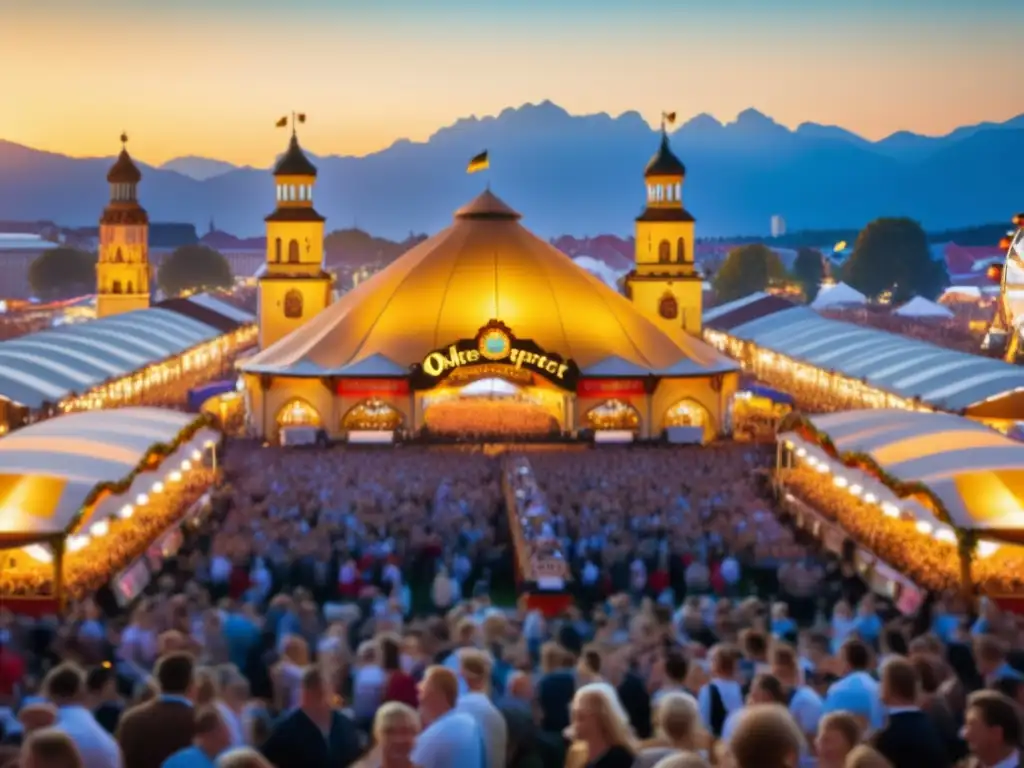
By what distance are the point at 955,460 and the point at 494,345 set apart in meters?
23.9

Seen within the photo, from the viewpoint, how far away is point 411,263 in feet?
174

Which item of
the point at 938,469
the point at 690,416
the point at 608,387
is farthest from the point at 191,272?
the point at 938,469

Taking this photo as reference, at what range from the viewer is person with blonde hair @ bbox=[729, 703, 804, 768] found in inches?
247

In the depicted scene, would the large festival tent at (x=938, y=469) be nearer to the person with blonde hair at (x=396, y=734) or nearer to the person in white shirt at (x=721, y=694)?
the person in white shirt at (x=721, y=694)

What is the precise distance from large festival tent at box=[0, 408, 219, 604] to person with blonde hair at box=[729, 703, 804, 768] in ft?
52.5

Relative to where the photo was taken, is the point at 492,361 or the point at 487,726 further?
the point at 492,361

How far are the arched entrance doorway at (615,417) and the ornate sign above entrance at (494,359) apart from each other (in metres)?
1.60

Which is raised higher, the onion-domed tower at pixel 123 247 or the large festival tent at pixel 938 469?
the onion-domed tower at pixel 123 247

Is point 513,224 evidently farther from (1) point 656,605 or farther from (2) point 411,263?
(1) point 656,605

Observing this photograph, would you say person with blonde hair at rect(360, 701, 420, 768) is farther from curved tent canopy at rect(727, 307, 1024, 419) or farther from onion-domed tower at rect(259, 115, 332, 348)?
onion-domed tower at rect(259, 115, 332, 348)

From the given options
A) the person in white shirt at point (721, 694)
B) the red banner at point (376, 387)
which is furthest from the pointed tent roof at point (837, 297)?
the person in white shirt at point (721, 694)

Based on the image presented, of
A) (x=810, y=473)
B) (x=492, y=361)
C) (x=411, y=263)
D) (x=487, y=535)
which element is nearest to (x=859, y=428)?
(x=810, y=473)

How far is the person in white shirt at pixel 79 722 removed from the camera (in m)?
8.39

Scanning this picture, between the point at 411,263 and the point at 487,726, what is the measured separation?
44527 millimetres
